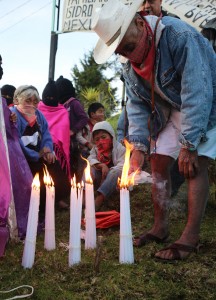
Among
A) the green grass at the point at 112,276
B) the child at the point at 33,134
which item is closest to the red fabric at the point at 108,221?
the green grass at the point at 112,276

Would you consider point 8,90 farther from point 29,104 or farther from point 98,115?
point 29,104

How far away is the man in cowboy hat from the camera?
2.65m

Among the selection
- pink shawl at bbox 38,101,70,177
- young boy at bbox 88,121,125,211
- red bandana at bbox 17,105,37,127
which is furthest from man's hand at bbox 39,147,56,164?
pink shawl at bbox 38,101,70,177

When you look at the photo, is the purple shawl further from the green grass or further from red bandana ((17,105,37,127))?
red bandana ((17,105,37,127))

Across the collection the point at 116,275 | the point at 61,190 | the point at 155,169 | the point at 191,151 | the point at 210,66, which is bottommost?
the point at 61,190

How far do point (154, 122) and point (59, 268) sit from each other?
139cm

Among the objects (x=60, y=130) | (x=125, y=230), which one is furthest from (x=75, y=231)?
(x=60, y=130)

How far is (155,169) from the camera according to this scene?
3.28 meters

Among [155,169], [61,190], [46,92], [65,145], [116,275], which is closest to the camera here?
[116,275]

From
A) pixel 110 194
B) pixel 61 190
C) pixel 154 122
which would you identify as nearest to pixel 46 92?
pixel 61 190

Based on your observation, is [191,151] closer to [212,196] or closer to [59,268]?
[59,268]

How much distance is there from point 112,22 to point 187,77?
64 cm

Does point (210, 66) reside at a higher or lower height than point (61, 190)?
higher

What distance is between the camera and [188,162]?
2705 millimetres
